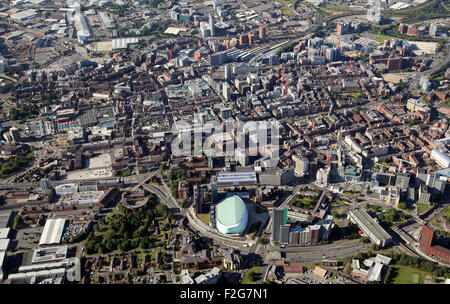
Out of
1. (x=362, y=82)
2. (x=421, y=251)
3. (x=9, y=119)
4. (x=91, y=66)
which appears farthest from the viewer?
(x=91, y=66)

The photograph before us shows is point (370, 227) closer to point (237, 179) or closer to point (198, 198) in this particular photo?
point (237, 179)

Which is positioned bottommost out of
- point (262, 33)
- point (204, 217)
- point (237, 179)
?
point (204, 217)

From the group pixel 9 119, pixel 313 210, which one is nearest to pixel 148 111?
pixel 9 119

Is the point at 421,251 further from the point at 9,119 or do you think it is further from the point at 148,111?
the point at 9,119

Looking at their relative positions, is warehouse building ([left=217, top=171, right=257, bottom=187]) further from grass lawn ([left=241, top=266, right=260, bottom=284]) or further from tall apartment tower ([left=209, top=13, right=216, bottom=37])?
tall apartment tower ([left=209, top=13, right=216, bottom=37])

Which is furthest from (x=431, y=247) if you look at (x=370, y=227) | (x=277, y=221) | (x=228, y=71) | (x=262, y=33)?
(x=262, y=33)
